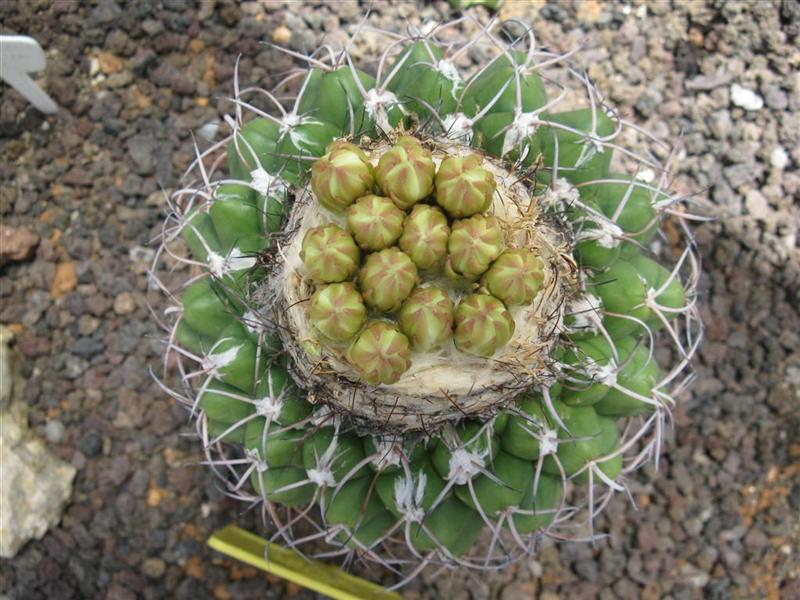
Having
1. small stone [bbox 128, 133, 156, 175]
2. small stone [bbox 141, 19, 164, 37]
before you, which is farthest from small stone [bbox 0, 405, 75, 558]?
small stone [bbox 141, 19, 164, 37]

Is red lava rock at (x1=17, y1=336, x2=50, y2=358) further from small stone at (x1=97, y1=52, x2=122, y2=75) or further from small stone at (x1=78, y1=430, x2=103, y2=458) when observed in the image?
small stone at (x1=97, y1=52, x2=122, y2=75)

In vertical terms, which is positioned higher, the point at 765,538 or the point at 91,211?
the point at 91,211

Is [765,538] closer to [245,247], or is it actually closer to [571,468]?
[571,468]

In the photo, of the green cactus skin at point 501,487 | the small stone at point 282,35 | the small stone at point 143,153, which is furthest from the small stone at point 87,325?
the green cactus skin at point 501,487

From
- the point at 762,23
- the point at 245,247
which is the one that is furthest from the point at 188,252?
the point at 762,23

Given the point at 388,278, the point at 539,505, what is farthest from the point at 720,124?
the point at 388,278
